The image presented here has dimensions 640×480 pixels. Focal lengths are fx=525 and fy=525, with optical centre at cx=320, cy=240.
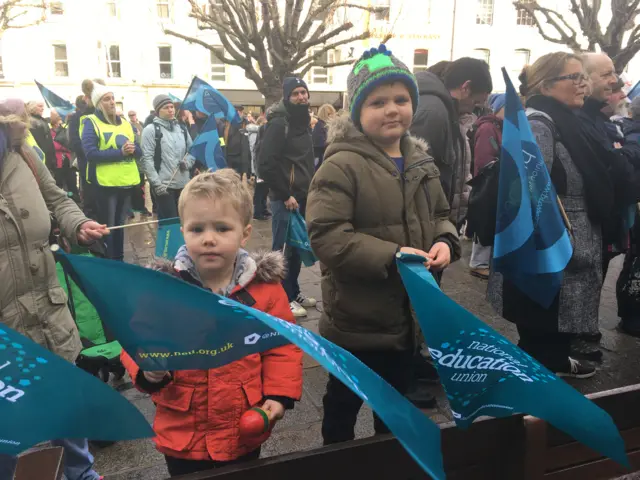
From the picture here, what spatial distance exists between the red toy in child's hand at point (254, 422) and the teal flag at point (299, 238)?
2.80 meters

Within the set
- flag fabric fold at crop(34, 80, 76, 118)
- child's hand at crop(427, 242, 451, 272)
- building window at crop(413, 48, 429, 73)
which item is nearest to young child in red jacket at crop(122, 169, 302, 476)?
child's hand at crop(427, 242, 451, 272)

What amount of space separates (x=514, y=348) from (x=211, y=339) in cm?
72

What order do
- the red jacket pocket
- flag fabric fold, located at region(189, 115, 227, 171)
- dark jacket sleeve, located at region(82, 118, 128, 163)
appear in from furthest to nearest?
flag fabric fold, located at region(189, 115, 227, 171)
dark jacket sleeve, located at region(82, 118, 128, 163)
the red jacket pocket

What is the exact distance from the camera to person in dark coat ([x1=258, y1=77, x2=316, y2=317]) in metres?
4.37

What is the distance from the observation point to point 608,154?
2.93 m

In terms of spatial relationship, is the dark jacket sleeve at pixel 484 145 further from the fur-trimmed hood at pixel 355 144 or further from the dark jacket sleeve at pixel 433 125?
the fur-trimmed hood at pixel 355 144

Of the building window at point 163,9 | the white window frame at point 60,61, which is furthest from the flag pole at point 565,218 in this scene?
the white window frame at point 60,61

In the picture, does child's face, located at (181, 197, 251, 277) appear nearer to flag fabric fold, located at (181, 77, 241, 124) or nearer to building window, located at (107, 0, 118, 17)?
flag fabric fold, located at (181, 77, 241, 124)

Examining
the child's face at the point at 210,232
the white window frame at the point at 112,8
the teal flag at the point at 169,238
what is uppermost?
the white window frame at the point at 112,8

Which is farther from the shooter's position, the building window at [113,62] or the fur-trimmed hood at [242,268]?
the building window at [113,62]

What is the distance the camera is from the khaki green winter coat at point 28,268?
200 cm

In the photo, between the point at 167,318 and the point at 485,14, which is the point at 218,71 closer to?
the point at 485,14

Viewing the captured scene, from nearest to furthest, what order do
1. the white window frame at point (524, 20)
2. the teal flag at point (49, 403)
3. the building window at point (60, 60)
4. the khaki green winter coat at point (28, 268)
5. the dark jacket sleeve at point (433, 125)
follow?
the teal flag at point (49, 403) → the khaki green winter coat at point (28, 268) → the dark jacket sleeve at point (433, 125) → the building window at point (60, 60) → the white window frame at point (524, 20)

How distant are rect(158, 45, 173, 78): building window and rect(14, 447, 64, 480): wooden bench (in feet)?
92.1
